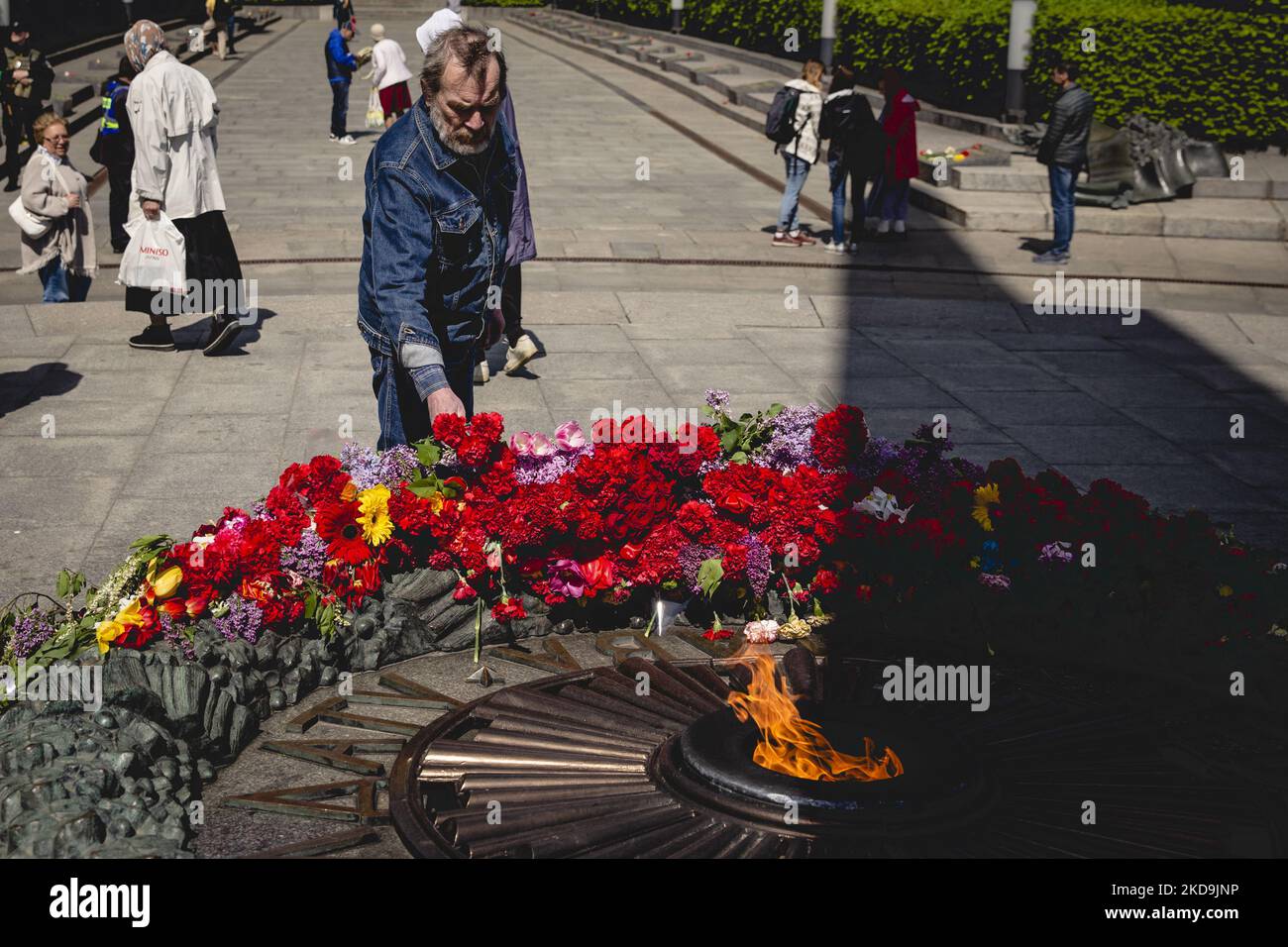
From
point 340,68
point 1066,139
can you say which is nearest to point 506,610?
point 1066,139

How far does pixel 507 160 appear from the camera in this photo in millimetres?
4250

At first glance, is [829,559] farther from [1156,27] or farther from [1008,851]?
[1156,27]

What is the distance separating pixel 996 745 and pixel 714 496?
4.64 feet

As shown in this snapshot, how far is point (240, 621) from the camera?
13.6ft

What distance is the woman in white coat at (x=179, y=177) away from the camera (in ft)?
26.1

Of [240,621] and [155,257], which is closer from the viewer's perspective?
[240,621]

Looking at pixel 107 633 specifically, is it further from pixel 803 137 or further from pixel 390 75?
pixel 390 75

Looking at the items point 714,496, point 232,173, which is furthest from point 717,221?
point 714,496

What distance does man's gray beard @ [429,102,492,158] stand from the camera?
3.93 m

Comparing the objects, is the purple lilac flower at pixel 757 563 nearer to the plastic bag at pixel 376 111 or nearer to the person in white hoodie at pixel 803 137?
the person in white hoodie at pixel 803 137

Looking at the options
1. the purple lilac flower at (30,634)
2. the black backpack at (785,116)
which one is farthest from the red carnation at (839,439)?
the black backpack at (785,116)

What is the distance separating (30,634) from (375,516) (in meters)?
1.04

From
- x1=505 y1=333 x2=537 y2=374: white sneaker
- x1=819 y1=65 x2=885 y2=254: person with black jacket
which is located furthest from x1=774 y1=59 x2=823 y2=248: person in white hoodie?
x1=505 y1=333 x2=537 y2=374: white sneaker

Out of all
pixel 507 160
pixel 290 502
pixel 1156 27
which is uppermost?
pixel 1156 27
